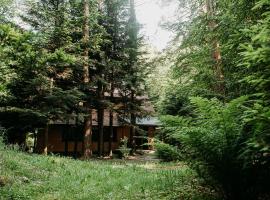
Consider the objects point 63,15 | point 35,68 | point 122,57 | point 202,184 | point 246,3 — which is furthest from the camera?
point 122,57

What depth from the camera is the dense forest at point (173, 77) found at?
649 cm

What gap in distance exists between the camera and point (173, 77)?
2075cm

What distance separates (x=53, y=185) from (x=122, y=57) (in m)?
19.8

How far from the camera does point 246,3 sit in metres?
9.46

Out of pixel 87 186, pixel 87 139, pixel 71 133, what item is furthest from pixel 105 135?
pixel 87 186

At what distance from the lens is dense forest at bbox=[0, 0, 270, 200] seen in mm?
6488

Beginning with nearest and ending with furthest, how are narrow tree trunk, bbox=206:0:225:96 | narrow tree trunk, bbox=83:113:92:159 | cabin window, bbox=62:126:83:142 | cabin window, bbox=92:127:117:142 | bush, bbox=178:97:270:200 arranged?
bush, bbox=178:97:270:200 < narrow tree trunk, bbox=206:0:225:96 < narrow tree trunk, bbox=83:113:92:159 < cabin window, bbox=62:126:83:142 < cabin window, bbox=92:127:117:142

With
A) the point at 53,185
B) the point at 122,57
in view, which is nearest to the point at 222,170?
the point at 53,185

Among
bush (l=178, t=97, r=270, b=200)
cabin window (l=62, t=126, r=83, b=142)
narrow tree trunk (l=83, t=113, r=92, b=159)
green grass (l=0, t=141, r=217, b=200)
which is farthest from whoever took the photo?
cabin window (l=62, t=126, r=83, b=142)

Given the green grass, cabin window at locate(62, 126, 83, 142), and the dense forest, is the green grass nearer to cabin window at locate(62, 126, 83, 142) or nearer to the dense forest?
the dense forest

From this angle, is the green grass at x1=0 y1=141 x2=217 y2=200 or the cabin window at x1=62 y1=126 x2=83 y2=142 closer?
the green grass at x1=0 y1=141 x2=217 y2=200

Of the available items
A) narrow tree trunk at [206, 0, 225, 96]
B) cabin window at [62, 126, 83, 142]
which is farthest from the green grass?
cabin window at [62, 126, 83, 142]

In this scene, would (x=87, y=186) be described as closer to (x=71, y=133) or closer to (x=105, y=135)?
(x=71, y=133)

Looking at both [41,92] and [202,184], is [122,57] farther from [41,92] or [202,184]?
[202,184]
